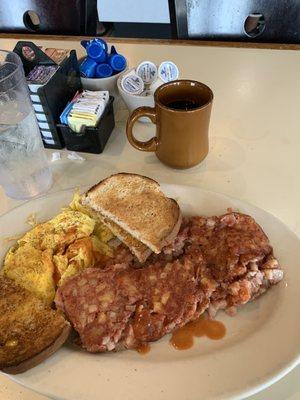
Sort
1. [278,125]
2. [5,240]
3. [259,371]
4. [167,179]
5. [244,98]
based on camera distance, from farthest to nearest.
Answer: [244,98]
[278,125]
[167,179]
[5,240]
[259,371]

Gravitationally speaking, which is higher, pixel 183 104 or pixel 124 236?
pixel 183 104

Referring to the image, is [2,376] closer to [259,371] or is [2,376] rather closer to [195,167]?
[259,371]

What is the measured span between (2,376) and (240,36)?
1.80 m

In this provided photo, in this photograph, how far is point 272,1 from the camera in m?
1.81

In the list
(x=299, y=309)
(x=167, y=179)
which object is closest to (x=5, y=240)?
(x=167, y=179)

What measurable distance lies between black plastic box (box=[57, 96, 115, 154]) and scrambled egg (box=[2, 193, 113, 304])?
28cm

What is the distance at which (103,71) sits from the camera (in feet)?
4.56

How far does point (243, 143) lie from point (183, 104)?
11.5 inches

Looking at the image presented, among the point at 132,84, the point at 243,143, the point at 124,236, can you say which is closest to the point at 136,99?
the point at 132,84

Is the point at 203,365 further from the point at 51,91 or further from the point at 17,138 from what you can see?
the point at 51,91

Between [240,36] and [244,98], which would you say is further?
[240,36]

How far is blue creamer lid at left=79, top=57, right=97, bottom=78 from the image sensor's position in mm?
1373

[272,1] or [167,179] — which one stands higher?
[272,1]

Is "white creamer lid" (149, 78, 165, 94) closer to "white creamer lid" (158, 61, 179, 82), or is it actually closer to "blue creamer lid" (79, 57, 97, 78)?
"white creamer lid" (158, 61, 179, 82)
